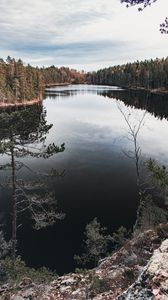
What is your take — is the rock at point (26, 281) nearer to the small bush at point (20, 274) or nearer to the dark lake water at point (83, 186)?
the small bush at point (20, 274)

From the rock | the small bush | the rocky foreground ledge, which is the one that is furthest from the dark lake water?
the rock

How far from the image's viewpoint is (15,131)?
20.7 m

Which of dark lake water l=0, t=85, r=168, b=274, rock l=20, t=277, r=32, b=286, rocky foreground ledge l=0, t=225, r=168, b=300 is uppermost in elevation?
rocky foreground ledge l=0, t=225, r=168, b=300

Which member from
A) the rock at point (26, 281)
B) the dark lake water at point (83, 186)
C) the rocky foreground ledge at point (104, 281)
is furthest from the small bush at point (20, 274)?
the dark lake water at point (83, 186)

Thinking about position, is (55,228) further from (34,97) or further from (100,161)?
(34,97)

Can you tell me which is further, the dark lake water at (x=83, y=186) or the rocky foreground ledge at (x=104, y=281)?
the dark lake water at (x=83, y=186)

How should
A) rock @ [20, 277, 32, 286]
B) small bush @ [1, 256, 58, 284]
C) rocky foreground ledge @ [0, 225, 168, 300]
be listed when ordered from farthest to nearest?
small bush @ [1, 256, 58, 284] < rock @ [20, 277, 32, 286] < rocky foreground ledge @ [0, 225, 168, 300]

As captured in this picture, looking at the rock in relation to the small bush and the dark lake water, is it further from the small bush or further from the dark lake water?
the dark lake water

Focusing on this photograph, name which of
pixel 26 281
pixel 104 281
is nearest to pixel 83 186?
pixel 26 281

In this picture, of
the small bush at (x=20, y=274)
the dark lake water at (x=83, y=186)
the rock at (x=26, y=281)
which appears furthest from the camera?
the dark lake water at (x=83, y=186)

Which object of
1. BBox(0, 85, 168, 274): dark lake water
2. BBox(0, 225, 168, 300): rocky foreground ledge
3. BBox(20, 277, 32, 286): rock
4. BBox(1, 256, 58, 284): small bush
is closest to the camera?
BBox(0, 225, 168, 300): rocky foreground ledge

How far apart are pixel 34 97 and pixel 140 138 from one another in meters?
71.8

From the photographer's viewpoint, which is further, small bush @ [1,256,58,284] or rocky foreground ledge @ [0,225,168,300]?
small bush @ [1,256,58,284]

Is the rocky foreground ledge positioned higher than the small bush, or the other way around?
the rocky foreground ledge
